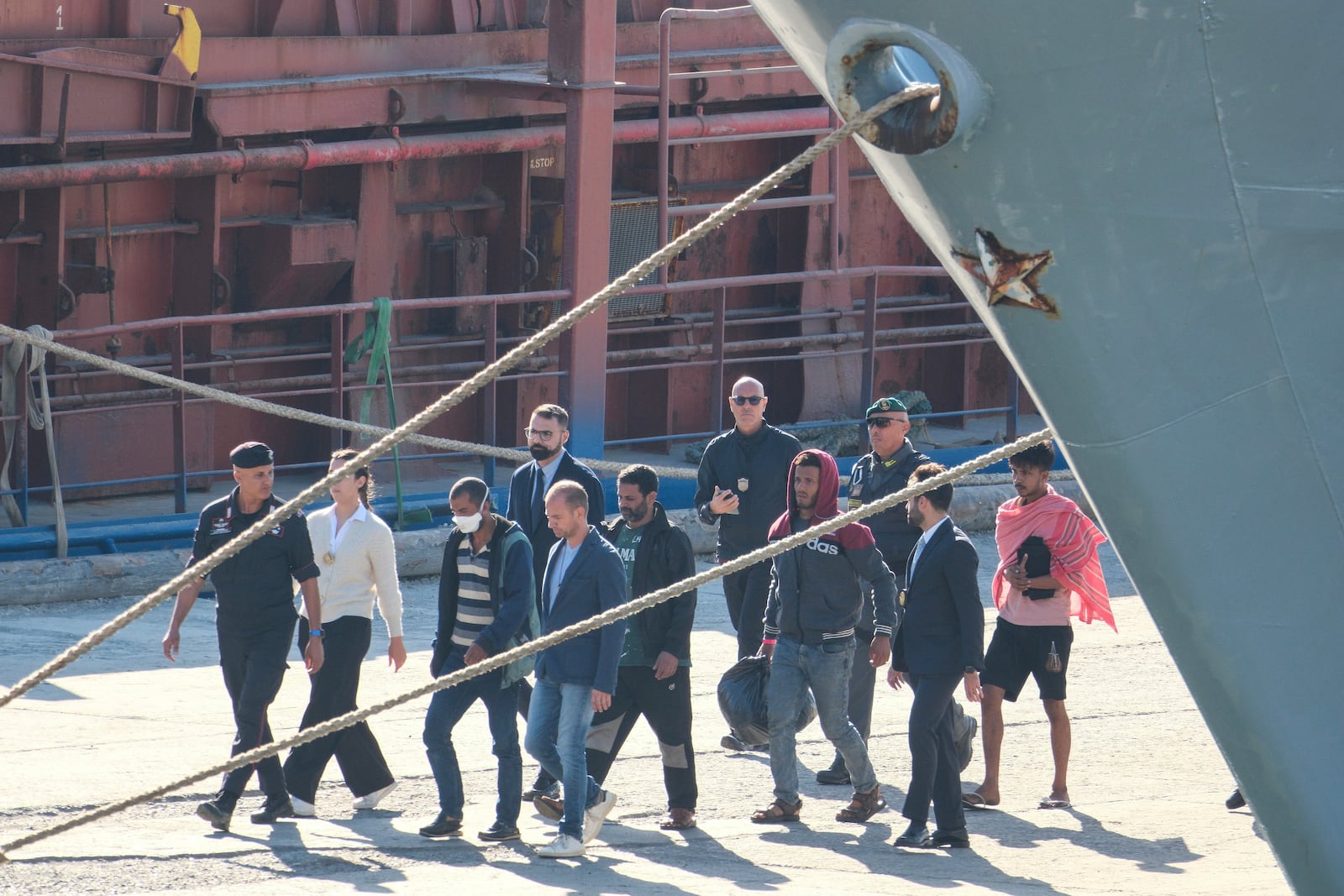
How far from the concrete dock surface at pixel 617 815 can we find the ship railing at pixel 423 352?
6.47 feet

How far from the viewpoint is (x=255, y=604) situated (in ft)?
24.2

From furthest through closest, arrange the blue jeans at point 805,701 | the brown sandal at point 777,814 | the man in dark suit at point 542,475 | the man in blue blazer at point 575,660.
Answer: the man in dark suit at point 542,475 < the brown sandal at point 777,814 < the blue jeans at point 805,701 < the man in blue blazer at point 575,660

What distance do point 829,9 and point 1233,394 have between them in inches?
49.1

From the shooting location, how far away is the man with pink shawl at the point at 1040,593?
7.71m

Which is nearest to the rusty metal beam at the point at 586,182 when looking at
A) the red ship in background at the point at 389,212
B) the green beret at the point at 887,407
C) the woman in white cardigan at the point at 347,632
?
A: the red ship in background at the point at 389,212

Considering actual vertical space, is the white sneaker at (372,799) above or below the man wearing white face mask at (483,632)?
below

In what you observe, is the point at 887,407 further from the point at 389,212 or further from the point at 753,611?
the point at 389,212

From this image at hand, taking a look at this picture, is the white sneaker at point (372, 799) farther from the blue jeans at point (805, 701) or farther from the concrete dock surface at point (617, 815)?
the blue jeans at point (805, 701)

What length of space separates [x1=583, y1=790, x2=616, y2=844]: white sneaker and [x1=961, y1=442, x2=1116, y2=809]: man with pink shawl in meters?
1.52

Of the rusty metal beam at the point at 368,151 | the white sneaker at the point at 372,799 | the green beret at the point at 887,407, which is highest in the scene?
the rusty metal beam at the point at 368,151

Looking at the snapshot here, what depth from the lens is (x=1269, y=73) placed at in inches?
165

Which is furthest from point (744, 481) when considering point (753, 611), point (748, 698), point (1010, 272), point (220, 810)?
point (1010, 272)

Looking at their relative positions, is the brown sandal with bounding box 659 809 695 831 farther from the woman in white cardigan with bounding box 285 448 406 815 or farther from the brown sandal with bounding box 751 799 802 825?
the woman in white cardigan with bounding box 285 448 406 815

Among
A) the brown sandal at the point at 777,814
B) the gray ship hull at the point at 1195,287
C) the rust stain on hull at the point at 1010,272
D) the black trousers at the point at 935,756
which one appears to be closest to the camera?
the gray ship hull at the point at 1195,287
